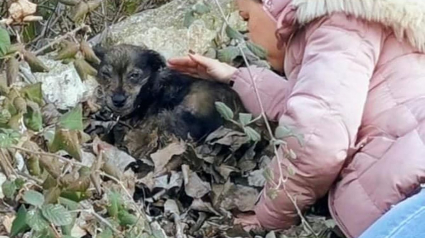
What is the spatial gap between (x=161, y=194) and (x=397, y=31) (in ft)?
3.30

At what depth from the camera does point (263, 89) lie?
3.94m

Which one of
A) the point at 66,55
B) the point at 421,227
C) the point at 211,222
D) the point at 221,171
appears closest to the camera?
the point at 421,227

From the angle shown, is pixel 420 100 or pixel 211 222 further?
pixel 211 222

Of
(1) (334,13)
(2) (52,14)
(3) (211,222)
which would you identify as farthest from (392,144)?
(2) (52,14)

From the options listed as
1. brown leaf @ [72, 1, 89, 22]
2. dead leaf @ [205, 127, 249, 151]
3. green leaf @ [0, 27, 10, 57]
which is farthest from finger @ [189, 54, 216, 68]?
green leaf @ [0, 27, 10, 57]

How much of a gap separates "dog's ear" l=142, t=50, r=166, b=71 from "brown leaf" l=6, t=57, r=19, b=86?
2.18 meters

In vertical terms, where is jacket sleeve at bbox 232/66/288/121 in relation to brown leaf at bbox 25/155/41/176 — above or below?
below

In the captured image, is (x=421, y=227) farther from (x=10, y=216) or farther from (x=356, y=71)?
(x=10, y=216)

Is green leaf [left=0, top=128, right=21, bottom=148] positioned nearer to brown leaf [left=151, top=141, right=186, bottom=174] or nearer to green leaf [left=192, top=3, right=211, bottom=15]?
green leaf [left=192, top=3, right=211, bottom=15]

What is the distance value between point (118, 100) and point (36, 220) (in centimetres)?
235

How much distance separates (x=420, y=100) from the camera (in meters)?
3.15

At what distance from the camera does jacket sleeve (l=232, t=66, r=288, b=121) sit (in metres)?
3.86

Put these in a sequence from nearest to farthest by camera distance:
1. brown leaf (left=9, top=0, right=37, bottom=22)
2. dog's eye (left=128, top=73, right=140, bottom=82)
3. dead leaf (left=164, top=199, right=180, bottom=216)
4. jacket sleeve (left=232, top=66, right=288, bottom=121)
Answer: brown leaf (left=9, top=0, right=37, bottom=22) → dead leaf (left=164, top=199, right=180, bottom=216) → jacket sleeve (left=232, top=66, right=288, bottom=121) → dog's eye (left=128, top=73, right=140, bottom=82)

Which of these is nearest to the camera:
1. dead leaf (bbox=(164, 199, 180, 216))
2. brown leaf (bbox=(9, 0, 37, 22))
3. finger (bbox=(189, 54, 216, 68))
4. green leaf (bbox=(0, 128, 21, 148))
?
green leaf (bbox=(0, 128, 21, 148))
